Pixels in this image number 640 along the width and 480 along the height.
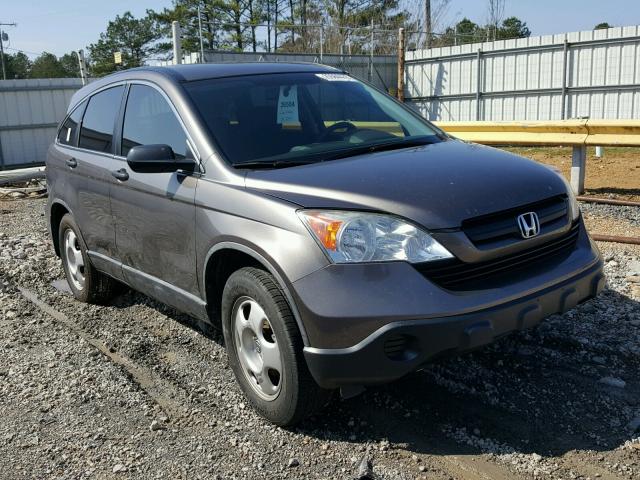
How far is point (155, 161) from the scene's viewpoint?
12.8 feet

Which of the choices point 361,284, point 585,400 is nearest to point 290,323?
point 361,284

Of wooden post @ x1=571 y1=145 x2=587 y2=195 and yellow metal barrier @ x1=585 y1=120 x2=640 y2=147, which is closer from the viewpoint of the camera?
yellow metal barrier @ x1=585 y1=120 x2=640 y2=147

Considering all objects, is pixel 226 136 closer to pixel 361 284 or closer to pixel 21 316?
pixel 361 284

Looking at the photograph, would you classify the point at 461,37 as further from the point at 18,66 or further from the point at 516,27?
the point at 18,66

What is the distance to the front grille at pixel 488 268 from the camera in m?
3.06

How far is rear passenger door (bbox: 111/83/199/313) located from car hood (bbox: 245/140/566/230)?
0.62 meters

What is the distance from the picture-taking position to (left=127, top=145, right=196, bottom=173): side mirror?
12.8ft

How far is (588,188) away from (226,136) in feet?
22.4

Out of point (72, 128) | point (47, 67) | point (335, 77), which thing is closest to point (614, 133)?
point (335, 77)

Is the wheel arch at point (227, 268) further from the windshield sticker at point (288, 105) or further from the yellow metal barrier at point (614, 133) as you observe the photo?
the yellow metal barrier at point (614, 133)

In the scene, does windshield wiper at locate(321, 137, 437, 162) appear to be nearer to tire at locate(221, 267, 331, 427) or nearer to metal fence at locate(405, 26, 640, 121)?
tire at locate(221, 267, 331, 427)

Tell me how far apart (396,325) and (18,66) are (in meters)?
73.1

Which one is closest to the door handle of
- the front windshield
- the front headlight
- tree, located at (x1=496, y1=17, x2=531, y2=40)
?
the front windshield

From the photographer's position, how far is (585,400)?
361cm
